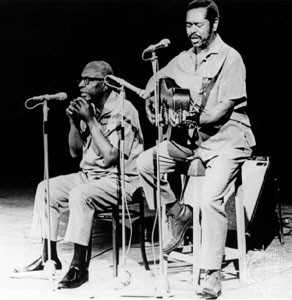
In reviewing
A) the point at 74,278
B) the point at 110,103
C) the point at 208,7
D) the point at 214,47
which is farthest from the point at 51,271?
the point at 208,7

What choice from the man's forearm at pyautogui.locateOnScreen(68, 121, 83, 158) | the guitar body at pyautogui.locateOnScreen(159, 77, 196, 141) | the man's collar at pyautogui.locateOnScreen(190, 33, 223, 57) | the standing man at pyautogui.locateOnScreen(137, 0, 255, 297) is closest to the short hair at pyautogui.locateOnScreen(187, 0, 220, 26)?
the standing man at pyautogui.locateOnScreen(137, 0, 255, 297)

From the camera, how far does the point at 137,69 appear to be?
259 inches

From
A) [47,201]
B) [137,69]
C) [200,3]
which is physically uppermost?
[200,3]

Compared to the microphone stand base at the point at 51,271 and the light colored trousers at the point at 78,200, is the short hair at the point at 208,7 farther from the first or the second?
the microphone stand base at the point at 51,271

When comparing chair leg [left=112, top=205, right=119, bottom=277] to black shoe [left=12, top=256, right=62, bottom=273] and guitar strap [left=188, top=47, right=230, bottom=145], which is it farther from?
A: guitar strap [left=188, top=47, right=230, bottom=145]

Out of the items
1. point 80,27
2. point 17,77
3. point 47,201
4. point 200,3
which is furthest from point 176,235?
point 17,77

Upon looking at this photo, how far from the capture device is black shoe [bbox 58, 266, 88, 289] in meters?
3.54

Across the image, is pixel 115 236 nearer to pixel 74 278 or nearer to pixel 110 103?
pixel 74 278

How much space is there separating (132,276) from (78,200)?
2.01ft

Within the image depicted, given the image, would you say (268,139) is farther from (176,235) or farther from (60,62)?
(176,235)

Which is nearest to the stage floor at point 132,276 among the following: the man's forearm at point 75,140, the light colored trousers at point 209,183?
the light colored trousers at point 209,183

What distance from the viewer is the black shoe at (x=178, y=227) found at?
147 inches

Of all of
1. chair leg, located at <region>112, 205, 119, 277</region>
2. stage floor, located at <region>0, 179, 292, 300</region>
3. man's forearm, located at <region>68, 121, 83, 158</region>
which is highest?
man's forearm, located at <region>68, 121, 83, 158</region>

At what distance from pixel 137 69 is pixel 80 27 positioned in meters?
0.80
